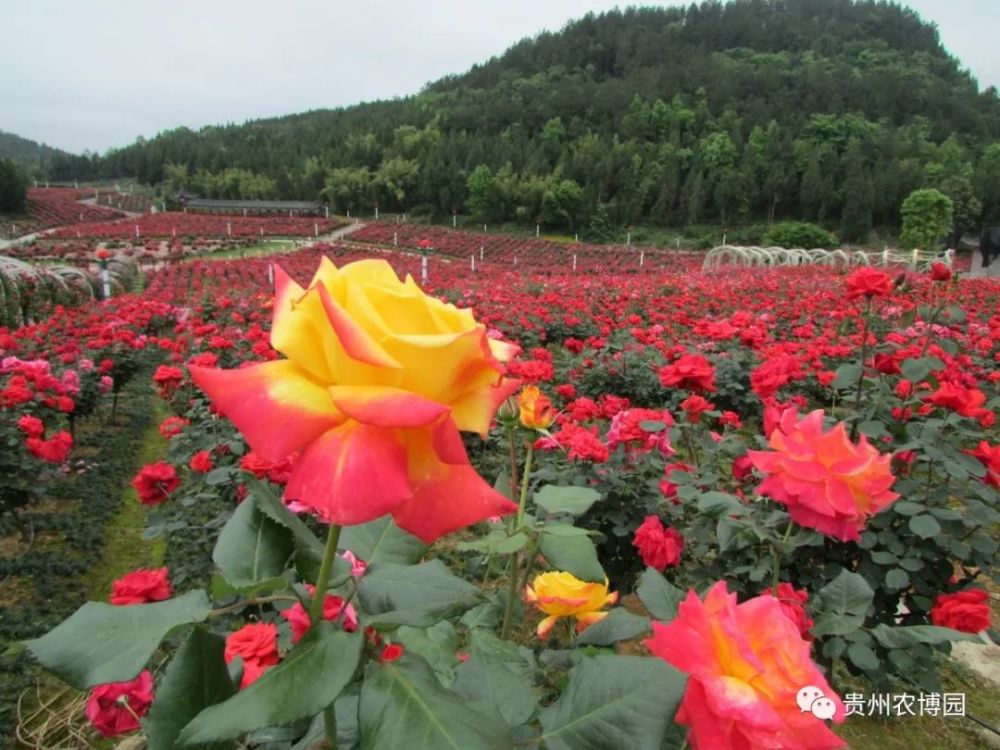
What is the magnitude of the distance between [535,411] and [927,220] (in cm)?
3638

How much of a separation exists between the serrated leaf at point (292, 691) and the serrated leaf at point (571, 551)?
1.46 feet

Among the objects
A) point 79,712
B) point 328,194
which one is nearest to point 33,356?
point 79,712

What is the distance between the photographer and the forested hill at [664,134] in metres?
35.4

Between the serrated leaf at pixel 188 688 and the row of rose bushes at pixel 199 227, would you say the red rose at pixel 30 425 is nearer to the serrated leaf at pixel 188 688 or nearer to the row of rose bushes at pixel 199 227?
the serrated leaf at pixel 188 688

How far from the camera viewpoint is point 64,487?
287cm

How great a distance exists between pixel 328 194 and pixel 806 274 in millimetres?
36328

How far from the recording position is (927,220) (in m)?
29.6

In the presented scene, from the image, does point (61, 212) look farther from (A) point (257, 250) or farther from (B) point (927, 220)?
(B) point (927, 220)

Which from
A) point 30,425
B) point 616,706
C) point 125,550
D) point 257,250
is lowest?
point 125,550

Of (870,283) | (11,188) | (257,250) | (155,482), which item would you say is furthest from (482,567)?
(11,188)

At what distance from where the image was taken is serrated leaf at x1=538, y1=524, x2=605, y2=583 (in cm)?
76

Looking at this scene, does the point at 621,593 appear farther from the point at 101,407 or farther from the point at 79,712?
the point at 101,407

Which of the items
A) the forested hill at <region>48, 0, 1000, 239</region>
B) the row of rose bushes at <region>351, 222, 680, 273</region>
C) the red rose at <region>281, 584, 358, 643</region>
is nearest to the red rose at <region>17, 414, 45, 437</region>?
the red rose at <region>281, 584, 358, 643</region>

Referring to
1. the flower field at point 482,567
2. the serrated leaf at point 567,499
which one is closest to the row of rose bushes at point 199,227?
the flower field at point 482,567
